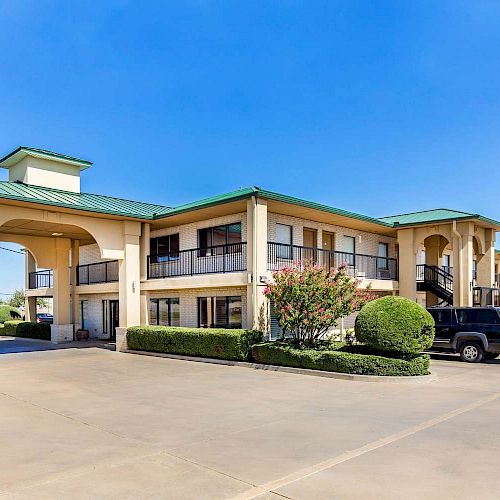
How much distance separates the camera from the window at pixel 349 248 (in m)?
23.8

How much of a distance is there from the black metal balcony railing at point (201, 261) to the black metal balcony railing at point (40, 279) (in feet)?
31.0

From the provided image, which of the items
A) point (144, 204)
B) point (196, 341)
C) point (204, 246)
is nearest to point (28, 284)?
point (144, 204)

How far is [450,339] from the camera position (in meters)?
17.0

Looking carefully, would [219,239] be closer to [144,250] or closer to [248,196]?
[144,250]

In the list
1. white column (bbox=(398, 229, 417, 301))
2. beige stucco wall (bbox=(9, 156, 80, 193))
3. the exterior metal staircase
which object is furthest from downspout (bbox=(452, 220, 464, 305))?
beige stucco wall (bbox=(9, 156, 80, 193))

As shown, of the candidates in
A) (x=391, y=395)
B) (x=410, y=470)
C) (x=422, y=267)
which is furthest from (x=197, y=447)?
(x=422, y=267)

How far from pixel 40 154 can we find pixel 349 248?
54.7 feet

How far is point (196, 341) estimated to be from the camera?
58.1 ft

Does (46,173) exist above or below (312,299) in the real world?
above

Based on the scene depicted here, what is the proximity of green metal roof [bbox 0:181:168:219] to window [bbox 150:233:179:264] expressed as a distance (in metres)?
1.56

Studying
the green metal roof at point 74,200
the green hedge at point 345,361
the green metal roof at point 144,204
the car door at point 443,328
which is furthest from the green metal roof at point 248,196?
the car door at point 443,328

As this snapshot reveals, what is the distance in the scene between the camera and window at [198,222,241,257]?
2055 centimetres

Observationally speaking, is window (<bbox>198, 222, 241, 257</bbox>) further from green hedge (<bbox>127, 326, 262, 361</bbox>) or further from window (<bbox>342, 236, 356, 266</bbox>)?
window (<bbox>342, 236, 356, 266</bbox>)
